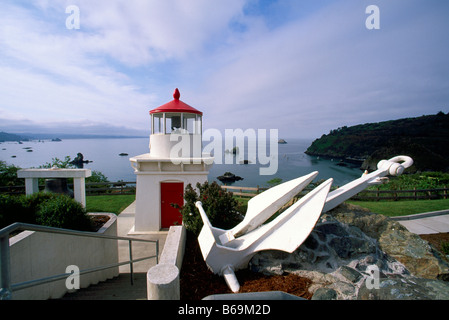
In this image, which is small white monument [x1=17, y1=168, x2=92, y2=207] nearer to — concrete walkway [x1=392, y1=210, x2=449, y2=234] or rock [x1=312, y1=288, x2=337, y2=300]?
rock [x1=312, y1=288, x2=337, y2=300]

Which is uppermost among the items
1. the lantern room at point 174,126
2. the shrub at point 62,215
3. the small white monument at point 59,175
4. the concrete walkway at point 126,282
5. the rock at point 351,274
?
the lantern room at point 174,126

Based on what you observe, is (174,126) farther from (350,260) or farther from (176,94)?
(350,260)

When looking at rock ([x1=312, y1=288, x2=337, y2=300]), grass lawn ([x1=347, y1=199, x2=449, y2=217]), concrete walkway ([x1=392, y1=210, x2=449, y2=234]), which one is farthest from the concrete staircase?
grass lawn ([x1=347, y1=199, x2=449, y2=217])

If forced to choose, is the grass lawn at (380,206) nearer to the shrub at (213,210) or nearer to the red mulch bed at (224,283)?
the shrub at (213,210)

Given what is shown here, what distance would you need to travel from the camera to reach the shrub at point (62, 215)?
5.33 meters

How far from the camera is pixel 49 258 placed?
440 centimetres

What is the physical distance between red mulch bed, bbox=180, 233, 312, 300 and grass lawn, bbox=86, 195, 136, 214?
10574mm

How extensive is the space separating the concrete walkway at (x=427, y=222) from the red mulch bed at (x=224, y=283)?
8798 mm

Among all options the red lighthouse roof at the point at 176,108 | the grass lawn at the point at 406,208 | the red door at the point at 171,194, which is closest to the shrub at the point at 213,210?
the red door at the point at 171,194

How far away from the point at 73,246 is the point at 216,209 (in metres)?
3.73

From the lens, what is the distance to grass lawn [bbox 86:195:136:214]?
1388 centimetres

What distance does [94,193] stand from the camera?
1955 centimetres
